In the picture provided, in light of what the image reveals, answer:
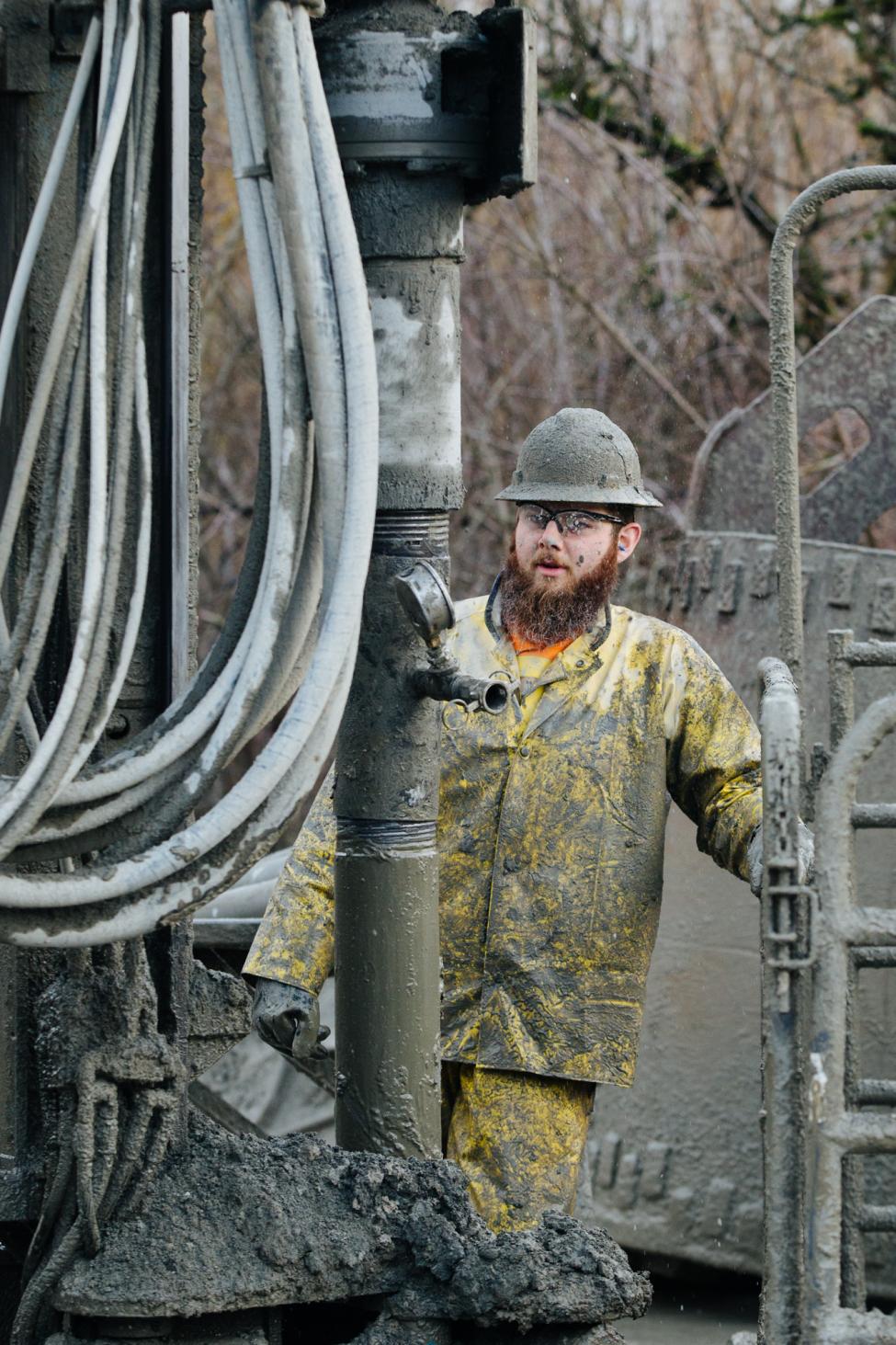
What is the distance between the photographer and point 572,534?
427 centimetres

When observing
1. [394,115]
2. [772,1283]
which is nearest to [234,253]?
[394,115]

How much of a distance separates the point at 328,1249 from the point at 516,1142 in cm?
95

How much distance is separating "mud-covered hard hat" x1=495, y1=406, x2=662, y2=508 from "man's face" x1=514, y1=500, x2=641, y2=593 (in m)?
0.04

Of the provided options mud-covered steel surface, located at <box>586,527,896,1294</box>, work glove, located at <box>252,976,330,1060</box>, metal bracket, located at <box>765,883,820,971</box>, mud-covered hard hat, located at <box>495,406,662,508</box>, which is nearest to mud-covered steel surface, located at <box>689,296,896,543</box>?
mud-covered steel surface, located at <box>586,527,896,1294</box>

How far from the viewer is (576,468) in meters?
4.25

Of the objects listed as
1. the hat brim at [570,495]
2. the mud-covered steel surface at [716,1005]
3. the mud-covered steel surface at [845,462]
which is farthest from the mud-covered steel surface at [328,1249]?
the mud-covered steel surface at [845,462]

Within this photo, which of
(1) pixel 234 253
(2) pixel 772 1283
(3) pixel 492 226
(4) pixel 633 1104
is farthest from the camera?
(1) pixel 234 253

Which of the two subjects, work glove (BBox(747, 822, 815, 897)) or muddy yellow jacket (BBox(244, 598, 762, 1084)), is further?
muddy yellow jacket (BBox(244, 598, 762, 1084))

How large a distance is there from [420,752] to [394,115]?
103 centimetres

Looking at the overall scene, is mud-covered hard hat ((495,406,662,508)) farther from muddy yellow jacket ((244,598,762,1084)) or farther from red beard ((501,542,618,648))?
muddy yellow jacket ((244,598,762,1084))

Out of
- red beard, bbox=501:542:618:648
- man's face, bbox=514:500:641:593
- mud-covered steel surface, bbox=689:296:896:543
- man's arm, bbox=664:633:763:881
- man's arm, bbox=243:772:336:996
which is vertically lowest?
man's arm, bbox=243:772:336:996

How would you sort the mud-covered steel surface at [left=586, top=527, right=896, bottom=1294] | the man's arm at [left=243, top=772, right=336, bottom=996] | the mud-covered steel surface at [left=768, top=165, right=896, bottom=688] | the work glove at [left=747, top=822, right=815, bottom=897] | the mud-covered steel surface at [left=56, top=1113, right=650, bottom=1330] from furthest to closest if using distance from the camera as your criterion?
1. the mud-covered steel surface at [left=586, top=527, right=896, bottom=1294]
2. the man's arm at [left=243, top=772, right=336, bottom=996]
3. the mud-covered steel surface at [left=768, top=165, right=896, bottom=688]
4. the work glove at [left=747, top=822, right=815, bottom=897]
5. the mud-covered steel surface at [left=56, top=1113, right=650, bottom=1330]

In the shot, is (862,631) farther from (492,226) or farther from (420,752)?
(492,226)

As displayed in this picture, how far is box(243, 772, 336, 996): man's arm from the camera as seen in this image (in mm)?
3961
